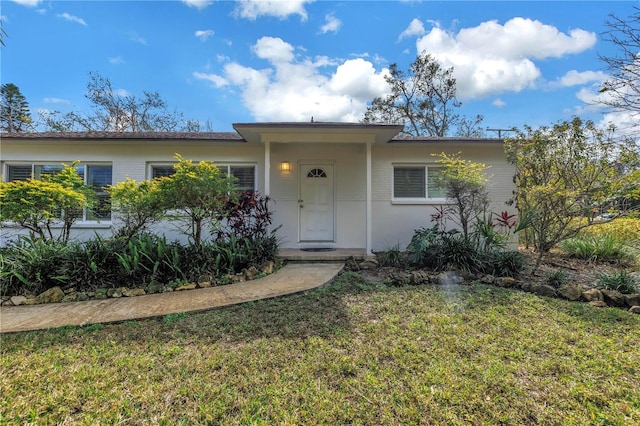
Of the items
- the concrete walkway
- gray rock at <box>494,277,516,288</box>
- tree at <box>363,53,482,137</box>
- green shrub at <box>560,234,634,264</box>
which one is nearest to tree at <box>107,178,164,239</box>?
the concrete walkway

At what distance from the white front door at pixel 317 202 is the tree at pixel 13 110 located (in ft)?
61.2

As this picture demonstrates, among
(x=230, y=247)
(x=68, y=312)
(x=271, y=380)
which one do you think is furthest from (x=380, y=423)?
(x=230, y=247)

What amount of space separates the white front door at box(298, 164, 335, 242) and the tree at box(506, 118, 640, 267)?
4563mm

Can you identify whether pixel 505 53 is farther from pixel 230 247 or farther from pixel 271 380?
pixel 271 380

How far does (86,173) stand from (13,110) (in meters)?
16.3

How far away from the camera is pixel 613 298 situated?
412 cm

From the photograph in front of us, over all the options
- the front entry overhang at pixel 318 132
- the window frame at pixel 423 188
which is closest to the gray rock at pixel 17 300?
the front entry overhang at pixel 318 132

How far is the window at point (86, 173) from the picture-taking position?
7.40 m

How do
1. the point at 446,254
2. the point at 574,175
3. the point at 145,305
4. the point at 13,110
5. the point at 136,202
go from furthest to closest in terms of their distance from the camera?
the point at 13,110 → the point at 446,254 → the point at 574,175 → the point at 136,202 → the point at 145,305

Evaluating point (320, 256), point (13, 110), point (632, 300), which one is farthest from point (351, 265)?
point (13, 110)

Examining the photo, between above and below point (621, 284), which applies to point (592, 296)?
below

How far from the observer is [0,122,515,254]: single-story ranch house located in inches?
289

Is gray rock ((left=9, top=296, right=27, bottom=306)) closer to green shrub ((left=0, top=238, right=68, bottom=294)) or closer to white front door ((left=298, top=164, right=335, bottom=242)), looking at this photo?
green shrub ((left=0, top=238, right=68, bottom=294))

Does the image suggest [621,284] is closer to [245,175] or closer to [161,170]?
[245,175]
